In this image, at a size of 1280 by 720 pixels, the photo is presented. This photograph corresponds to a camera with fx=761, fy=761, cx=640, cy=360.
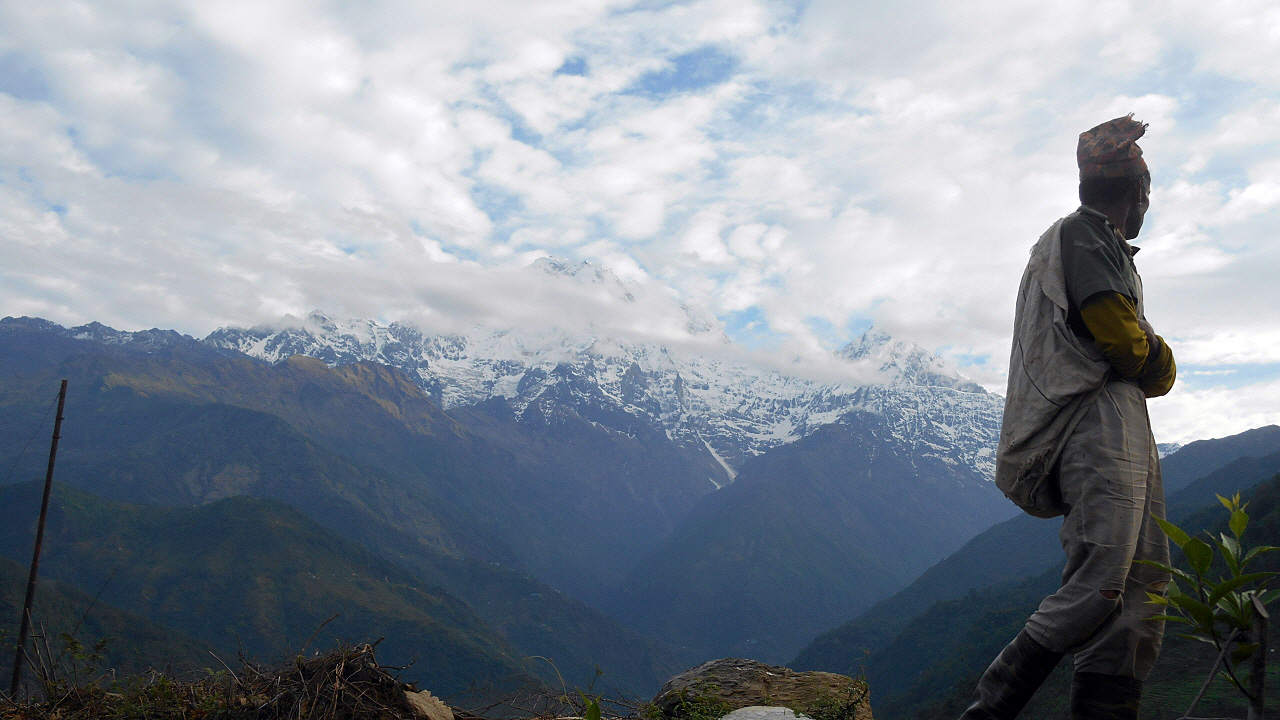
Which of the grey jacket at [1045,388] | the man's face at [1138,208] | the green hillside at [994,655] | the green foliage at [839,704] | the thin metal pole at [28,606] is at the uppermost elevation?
the man's face at [1138,208]

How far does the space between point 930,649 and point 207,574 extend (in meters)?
144

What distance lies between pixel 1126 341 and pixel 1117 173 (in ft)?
3.34

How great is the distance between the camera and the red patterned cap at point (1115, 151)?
12.7 feet

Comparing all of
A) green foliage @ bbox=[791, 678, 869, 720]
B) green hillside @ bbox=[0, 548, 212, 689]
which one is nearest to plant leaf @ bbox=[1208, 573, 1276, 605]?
green foliage @ bbox=[791, 678, 869, 720]

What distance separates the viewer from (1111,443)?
3.43 meters

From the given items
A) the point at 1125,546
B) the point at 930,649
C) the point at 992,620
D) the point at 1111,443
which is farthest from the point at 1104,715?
the point at 930,649

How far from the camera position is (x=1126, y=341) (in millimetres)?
3457

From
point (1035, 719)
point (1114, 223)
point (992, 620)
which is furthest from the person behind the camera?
point (992, 620)

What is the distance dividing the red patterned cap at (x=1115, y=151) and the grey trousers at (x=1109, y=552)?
4.04 feet

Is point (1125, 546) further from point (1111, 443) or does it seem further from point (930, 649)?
point (930, 649)

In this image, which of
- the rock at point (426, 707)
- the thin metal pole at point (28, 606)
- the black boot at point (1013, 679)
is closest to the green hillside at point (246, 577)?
the thin metal pole at point (28, 606)

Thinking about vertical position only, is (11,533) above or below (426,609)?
above

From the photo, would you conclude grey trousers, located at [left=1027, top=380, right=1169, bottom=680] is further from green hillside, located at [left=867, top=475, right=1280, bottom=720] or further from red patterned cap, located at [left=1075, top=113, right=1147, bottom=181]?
red patterned cap, located at [left=1075, top=113, right=1147, bottom=181]

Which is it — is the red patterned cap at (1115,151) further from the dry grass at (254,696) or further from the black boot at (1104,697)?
the dry grass at (254,696)
